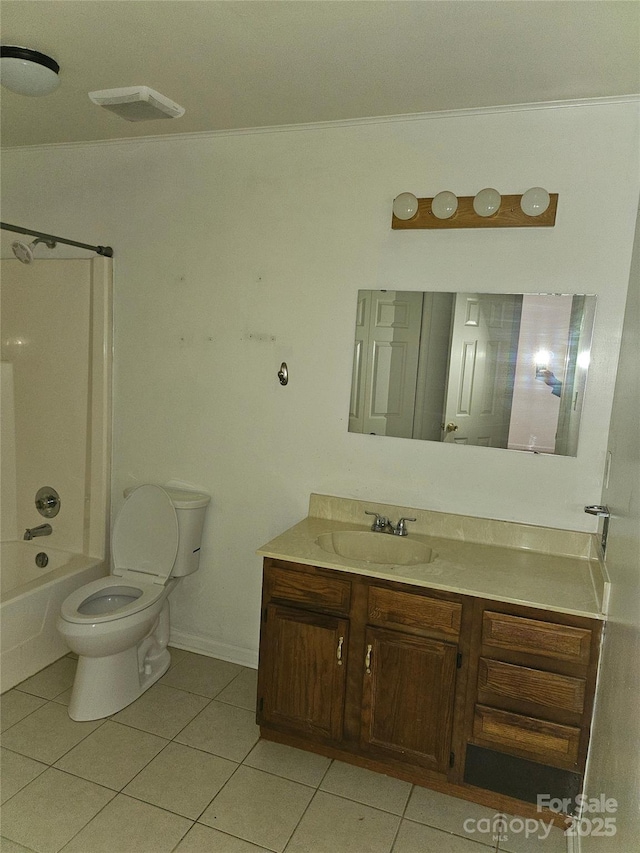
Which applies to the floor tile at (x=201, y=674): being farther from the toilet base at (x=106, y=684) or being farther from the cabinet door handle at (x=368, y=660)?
the cabinet door handle at (x=368, y=660)

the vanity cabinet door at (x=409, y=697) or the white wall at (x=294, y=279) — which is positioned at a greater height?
the white wall at (x=294, y=279)

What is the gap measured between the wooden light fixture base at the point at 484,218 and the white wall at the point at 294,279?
5cm

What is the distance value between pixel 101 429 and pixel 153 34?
1.85 m

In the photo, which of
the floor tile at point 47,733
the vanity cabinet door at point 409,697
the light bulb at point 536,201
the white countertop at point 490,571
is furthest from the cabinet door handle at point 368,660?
the light bulb at point 536,201

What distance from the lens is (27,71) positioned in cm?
200

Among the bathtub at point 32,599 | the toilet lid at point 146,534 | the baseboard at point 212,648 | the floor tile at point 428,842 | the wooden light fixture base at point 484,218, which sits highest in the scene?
the wooden light fixture base at point 484,218

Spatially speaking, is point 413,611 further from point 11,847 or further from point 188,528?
point 11,847

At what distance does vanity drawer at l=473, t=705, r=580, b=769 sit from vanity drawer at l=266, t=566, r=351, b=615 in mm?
582

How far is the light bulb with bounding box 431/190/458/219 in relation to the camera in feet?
7.34

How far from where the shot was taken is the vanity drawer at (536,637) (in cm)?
183

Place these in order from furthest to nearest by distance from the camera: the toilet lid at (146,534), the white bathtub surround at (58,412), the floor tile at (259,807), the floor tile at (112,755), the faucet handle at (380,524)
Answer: the white bathtub surround at (58,412), the toilet lid at (146,534), the faucet handle at (380,524), the floor tile at (112,755), the floor tile at (259,807)

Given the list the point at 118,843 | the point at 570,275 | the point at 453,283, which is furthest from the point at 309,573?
the point at 570,275

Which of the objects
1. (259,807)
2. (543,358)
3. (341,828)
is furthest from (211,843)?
(543,358)

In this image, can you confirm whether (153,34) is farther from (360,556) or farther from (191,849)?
(191,849)
